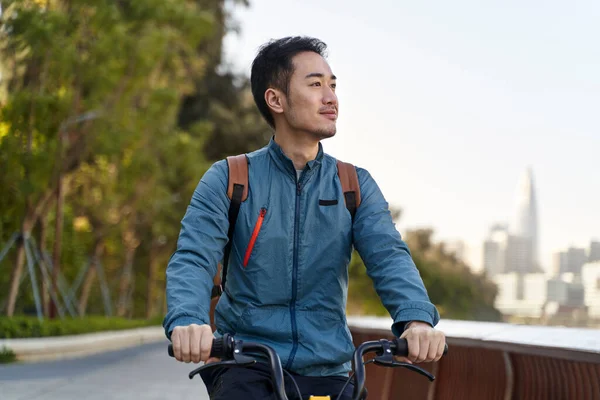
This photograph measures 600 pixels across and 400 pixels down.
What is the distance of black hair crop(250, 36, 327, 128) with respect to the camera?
3.70 m

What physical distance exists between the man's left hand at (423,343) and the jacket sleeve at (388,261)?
0.09 metres

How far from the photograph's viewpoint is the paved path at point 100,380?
12273mm

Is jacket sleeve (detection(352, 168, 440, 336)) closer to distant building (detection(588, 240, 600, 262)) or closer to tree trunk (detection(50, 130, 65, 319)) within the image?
tree trunk (detection(50, 130, 65, 319))

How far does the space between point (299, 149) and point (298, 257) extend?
0.44 m

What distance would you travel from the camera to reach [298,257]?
3.35 metres

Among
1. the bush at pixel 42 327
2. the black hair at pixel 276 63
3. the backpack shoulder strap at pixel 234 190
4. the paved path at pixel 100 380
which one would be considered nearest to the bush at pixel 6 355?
the paved path at pixel 100 380

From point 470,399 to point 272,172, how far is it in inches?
132

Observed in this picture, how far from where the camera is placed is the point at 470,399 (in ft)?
20.9

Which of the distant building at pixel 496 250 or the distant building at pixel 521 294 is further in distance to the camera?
the distant building at pixel 496 250

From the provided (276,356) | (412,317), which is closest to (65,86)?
(412,317)

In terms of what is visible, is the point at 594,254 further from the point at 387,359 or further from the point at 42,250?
the point at 387,359

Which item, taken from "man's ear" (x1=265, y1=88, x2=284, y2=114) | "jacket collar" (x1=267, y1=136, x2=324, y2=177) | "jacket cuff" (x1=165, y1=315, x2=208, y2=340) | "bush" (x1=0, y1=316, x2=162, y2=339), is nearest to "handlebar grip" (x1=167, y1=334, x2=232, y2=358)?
"jacket cuff" (x1=165, y1=315, x2=208, y2=340)

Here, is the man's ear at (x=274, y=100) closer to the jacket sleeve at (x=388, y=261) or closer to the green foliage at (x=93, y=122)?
the jacket sleeve at (x=388, y=261)

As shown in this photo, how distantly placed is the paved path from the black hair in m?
8.64
